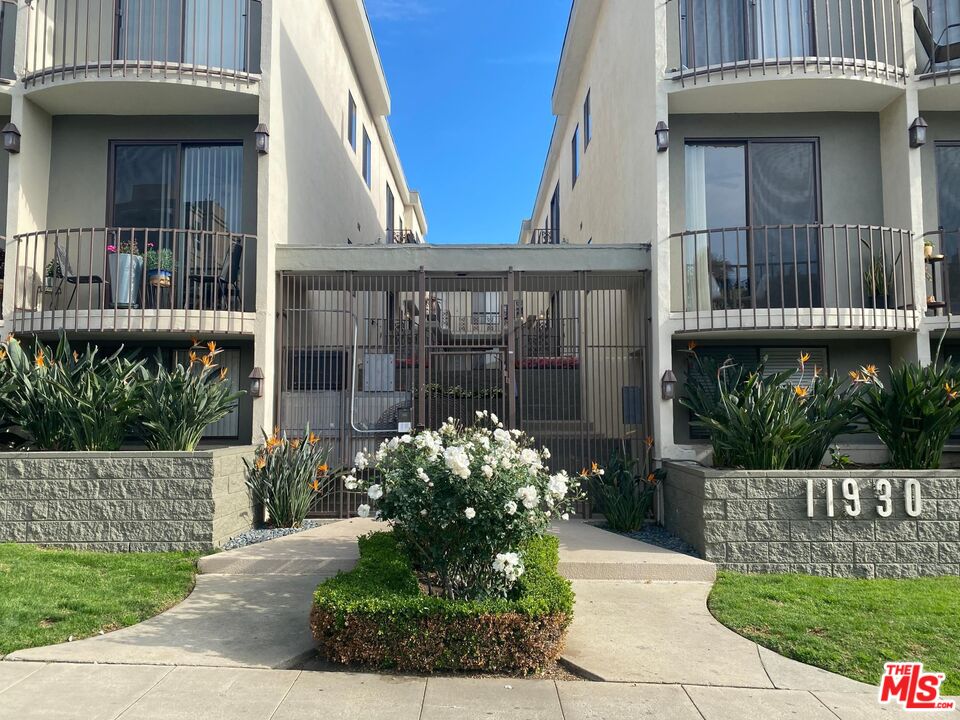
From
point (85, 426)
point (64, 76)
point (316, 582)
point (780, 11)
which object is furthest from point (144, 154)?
point (780, 11)

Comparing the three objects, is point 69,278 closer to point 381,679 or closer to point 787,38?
point 381,679

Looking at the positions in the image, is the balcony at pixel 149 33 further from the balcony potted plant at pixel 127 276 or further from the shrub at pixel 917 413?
the shrub at pixel 917 413

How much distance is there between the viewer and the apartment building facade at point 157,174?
356 inches

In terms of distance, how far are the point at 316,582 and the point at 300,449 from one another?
8.66 ft

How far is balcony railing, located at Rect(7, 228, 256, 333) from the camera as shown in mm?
8680

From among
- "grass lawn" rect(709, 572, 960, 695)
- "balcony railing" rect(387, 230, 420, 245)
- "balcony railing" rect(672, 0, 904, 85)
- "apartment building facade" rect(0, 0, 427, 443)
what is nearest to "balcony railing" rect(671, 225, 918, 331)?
"balcony railing" rect(672, 0, 904, 85)

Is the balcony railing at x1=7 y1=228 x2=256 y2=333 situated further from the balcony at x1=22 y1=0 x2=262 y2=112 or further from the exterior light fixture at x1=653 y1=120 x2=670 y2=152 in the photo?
the exterior light fixture at x1=653 y1=120 x2=670 y2=152

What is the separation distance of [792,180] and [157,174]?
9.83 metres

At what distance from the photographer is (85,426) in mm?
7527

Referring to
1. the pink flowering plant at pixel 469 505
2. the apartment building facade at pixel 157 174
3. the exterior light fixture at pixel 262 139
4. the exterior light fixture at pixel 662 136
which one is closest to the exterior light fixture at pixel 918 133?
the exterior light fixture at pixel 662 136

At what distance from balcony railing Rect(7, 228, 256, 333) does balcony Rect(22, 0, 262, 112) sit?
2267mm

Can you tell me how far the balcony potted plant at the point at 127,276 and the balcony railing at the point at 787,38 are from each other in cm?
796

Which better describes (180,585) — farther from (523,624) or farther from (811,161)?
(811,161)
